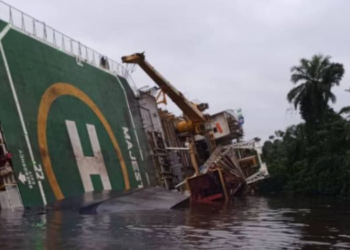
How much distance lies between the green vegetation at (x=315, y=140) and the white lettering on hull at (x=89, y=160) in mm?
22302

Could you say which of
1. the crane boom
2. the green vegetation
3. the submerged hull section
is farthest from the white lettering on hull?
the green vegetation

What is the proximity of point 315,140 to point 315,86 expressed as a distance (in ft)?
21.1

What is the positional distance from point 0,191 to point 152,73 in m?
15.8

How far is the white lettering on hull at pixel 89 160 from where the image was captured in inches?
839

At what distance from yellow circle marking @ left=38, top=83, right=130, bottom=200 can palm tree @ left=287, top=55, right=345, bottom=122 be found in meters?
28.3

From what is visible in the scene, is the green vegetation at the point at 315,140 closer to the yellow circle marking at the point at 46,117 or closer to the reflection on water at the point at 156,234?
the yellow circle marking at the point at 46,117

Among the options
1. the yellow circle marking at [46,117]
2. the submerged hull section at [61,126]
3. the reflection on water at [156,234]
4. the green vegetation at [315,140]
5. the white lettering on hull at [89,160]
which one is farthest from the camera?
the green vegetation at [315,140]

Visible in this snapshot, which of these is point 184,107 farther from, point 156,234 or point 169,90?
point 156,234

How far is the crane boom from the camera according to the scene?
29906 millimetres

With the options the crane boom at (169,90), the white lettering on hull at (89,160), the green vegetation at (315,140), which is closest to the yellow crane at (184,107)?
the crane boom at (169,90)

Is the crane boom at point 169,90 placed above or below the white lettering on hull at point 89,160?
above

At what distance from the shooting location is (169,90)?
104 ft

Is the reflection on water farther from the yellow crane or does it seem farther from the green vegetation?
the green vegetation

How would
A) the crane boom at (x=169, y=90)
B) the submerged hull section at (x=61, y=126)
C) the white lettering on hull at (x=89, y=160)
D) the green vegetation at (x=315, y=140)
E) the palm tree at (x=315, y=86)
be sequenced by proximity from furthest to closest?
the palm tree at (x=315, y=86) < the green vegetation at (x=315, y=140) < the crane boom at (x=169, y=90) < the white lettering on hull at (x=89, y=160) < the submerged hull section at (x=61, y=126)
